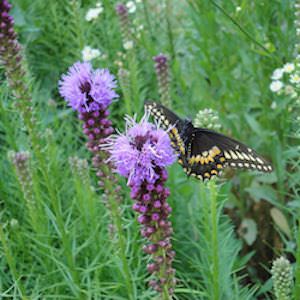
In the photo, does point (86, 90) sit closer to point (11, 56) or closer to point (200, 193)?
point (11, 56)

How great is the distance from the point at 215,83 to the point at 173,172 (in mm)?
829

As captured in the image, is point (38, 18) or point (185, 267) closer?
point (185, 267)

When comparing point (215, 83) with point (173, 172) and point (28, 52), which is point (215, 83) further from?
point (28, 52)

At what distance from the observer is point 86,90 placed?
6.25 ft

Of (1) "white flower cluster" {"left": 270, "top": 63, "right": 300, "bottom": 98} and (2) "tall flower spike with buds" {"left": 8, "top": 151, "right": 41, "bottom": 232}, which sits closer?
(2) "tall flower spike with buds" {"left": 8, "top": 151, "right": 41, "bottom": 232}

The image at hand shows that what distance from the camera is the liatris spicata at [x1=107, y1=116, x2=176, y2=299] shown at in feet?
5.16

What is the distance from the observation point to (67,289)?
259 cm

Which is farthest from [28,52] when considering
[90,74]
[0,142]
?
[90,74]

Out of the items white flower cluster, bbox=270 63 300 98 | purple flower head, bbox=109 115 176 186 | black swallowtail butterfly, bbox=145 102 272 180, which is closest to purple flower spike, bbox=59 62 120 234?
black swallowtail butterfly, bbox=145 102 272 180

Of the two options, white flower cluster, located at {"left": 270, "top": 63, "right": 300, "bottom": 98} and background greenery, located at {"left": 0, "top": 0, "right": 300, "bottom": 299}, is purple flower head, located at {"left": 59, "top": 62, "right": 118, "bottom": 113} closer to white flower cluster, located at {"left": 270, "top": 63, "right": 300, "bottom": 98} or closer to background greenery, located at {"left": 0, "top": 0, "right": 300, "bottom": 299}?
background greenery, located at {"left": 0, "top": 0, "right": 300, "bottom": 299}

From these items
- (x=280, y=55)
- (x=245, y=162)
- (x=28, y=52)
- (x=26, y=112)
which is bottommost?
(x=245, y=162)

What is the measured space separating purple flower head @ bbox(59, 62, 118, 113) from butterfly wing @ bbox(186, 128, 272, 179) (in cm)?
47

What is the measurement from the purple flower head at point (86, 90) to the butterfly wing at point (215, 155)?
18.7 inches

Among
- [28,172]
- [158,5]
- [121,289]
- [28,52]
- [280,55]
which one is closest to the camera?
[28,172]
